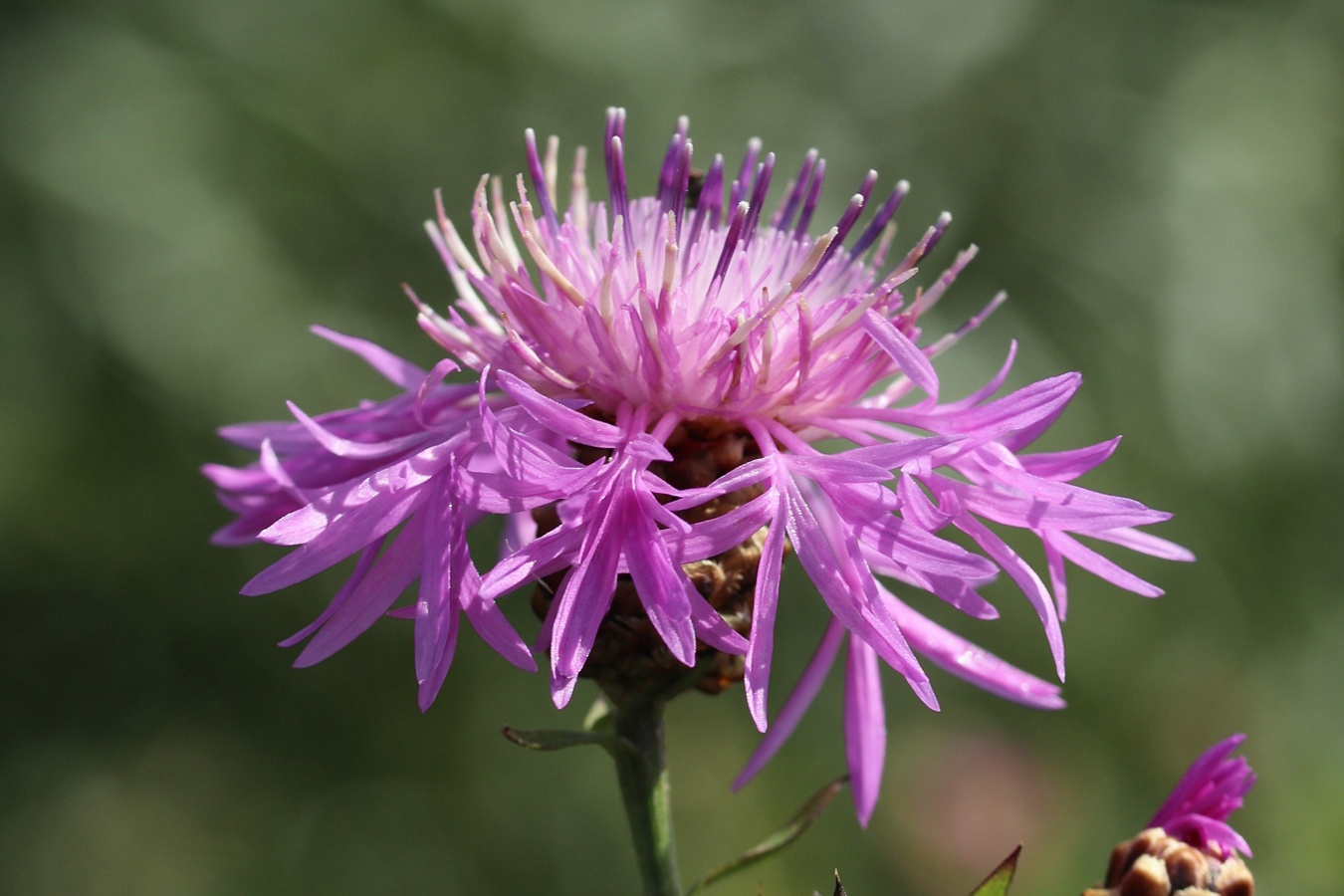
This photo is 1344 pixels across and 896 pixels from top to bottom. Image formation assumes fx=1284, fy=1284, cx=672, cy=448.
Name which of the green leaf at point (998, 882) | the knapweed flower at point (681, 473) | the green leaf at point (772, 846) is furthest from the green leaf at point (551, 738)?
the green leaf at point (998, 882)

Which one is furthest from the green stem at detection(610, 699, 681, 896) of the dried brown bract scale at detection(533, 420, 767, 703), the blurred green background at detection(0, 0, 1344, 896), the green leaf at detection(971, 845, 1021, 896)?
the blurred green background at detection(0, 0, 1344, 896)

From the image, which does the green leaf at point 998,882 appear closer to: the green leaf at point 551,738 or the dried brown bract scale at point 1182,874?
the dried brown bract scale at point 1182,874

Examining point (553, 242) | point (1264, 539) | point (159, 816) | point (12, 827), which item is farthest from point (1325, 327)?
point (12, 827)

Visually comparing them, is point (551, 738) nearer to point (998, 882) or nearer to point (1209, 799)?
point (998, 882)

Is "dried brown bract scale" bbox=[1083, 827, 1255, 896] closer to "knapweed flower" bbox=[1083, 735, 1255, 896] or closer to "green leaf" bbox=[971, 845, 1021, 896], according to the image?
"knapweed flower" bbox=[1083, 735, 1255, 896]

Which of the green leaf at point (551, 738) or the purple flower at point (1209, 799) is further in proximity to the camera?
the purple flower at point (1209, 799)

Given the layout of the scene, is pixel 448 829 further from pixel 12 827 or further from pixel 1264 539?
pixel 1264 539
